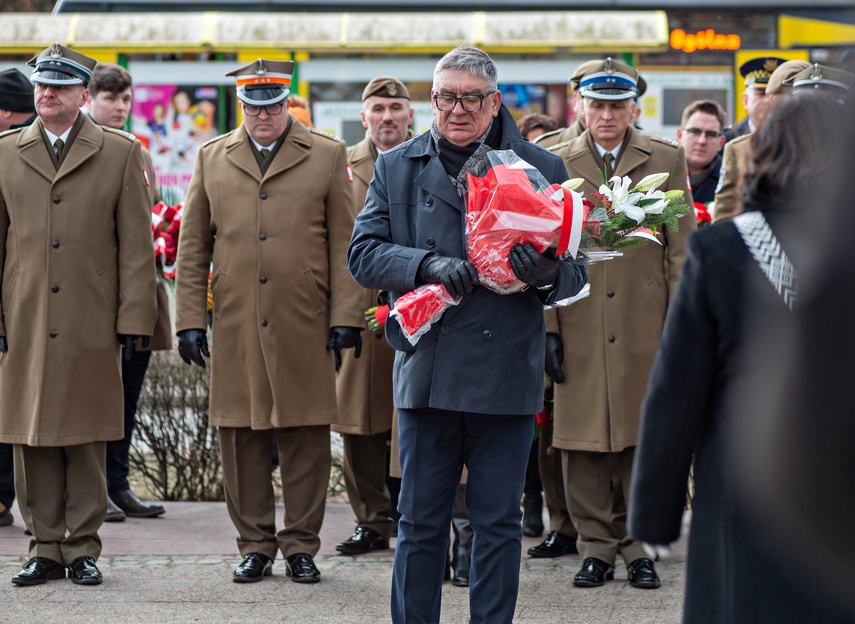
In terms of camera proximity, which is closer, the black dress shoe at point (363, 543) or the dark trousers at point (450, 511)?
the dark trousers at point (450, 511)

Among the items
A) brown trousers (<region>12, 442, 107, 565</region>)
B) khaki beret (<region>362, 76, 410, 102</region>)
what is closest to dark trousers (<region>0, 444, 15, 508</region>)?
brown trousers (<region>12, 442, 107, 565</region>)

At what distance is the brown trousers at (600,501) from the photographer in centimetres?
586

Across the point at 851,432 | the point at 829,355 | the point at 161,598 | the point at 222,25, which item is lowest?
the point at 161,598

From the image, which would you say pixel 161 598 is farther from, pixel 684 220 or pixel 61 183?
pixel 684 220

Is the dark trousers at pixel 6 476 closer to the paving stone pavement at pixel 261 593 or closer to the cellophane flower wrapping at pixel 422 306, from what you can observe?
the paving stone pavement at pixel 261 593

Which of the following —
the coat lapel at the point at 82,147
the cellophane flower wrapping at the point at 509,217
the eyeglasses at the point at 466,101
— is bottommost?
the cellophane flower wrapping at the point at 509,217

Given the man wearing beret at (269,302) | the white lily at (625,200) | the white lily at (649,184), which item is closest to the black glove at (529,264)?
the white lily at (625,200)

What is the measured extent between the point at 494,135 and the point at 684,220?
176 cm

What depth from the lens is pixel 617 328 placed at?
5.93 metres

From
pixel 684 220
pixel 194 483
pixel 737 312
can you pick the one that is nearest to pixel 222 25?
pixel 194 483

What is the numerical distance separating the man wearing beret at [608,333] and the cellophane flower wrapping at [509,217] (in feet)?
5.81

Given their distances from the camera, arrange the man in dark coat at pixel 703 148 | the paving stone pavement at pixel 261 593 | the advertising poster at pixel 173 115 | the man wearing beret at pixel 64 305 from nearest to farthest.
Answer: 1. the paving stone pavement at pixel 261 593
2. the man wearing beret at pixel 64 305
3. the man in dark coat at pixel 703 148
4. the advertising poster at pixel 173 115

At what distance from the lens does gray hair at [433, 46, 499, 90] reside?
14.3 ft

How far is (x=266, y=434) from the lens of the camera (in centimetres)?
610
